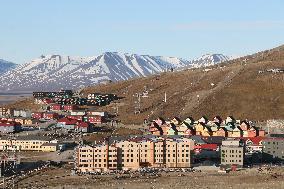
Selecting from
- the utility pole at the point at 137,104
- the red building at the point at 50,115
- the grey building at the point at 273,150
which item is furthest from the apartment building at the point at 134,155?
the utility pole at the point at 137,104

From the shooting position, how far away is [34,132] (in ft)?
438

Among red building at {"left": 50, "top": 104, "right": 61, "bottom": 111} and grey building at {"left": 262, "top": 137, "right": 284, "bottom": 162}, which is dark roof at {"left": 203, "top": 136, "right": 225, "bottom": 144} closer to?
grey building at {"left": 262, "top": 137, "right": 284, "bottom": 162}

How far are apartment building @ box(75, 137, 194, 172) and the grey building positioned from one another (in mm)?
15801

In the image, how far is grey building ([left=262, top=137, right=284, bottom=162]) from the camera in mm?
106438

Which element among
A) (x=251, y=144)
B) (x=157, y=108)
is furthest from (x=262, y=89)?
(x=251, y=144)

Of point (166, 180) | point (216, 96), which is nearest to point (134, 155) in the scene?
point (166, 180)

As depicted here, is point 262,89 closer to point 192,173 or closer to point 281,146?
point 281,146

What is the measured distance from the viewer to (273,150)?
106812mm

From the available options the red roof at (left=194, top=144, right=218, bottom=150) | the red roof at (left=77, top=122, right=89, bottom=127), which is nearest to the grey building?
the red roof at (left=194, top=144, right=218, bottom=150)

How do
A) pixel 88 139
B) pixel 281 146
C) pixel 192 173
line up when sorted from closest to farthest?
pixel 192 173, pixel 281 146, pixel 88 139

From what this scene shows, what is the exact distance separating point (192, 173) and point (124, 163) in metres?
11.3

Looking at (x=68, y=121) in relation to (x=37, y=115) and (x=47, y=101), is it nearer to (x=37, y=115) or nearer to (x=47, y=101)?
(x=37, y=115)

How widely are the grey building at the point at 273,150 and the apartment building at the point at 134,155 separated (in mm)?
15801

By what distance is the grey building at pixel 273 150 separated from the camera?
106 metres
